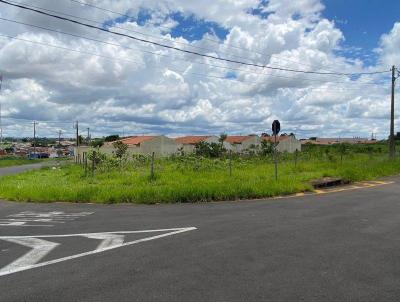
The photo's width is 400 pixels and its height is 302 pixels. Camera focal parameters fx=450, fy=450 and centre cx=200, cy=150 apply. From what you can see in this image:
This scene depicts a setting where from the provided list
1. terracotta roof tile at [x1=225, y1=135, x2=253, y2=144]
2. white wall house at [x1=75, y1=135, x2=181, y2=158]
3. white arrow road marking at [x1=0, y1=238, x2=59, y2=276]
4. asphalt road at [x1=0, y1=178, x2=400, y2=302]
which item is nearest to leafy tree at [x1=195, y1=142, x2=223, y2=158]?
white wall house at [x1=75, y1=135, x2=181, y2=158]

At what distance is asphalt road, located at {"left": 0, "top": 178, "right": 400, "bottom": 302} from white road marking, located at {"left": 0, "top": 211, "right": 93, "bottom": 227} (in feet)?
Answer: 0.10

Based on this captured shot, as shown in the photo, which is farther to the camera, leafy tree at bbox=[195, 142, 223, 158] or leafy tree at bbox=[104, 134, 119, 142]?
leafy tree at bbox=[104, 134, 119, 142]

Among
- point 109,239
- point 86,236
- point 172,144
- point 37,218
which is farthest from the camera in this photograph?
point 172,144

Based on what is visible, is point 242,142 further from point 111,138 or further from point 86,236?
point 86,236

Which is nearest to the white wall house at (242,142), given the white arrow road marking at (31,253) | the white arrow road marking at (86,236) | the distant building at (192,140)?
the distant building at (192,140)

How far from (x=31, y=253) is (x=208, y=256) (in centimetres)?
290

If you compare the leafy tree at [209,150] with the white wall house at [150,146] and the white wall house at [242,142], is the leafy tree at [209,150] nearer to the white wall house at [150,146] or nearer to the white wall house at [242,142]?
the white wall house at [150,146]

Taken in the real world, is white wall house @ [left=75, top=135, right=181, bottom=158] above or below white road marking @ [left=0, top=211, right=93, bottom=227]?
above

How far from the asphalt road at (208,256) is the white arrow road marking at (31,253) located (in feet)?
0.06

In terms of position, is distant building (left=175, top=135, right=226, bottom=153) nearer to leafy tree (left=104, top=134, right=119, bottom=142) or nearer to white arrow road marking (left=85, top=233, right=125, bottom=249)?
leafy tree (left=104, top=134, right=119, bottom=142)

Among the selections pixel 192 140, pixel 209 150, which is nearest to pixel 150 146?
pixel 209 150

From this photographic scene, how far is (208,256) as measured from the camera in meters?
6.86

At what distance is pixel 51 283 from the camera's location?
5617mm

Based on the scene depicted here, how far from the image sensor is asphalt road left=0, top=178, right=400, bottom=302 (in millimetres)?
5246
